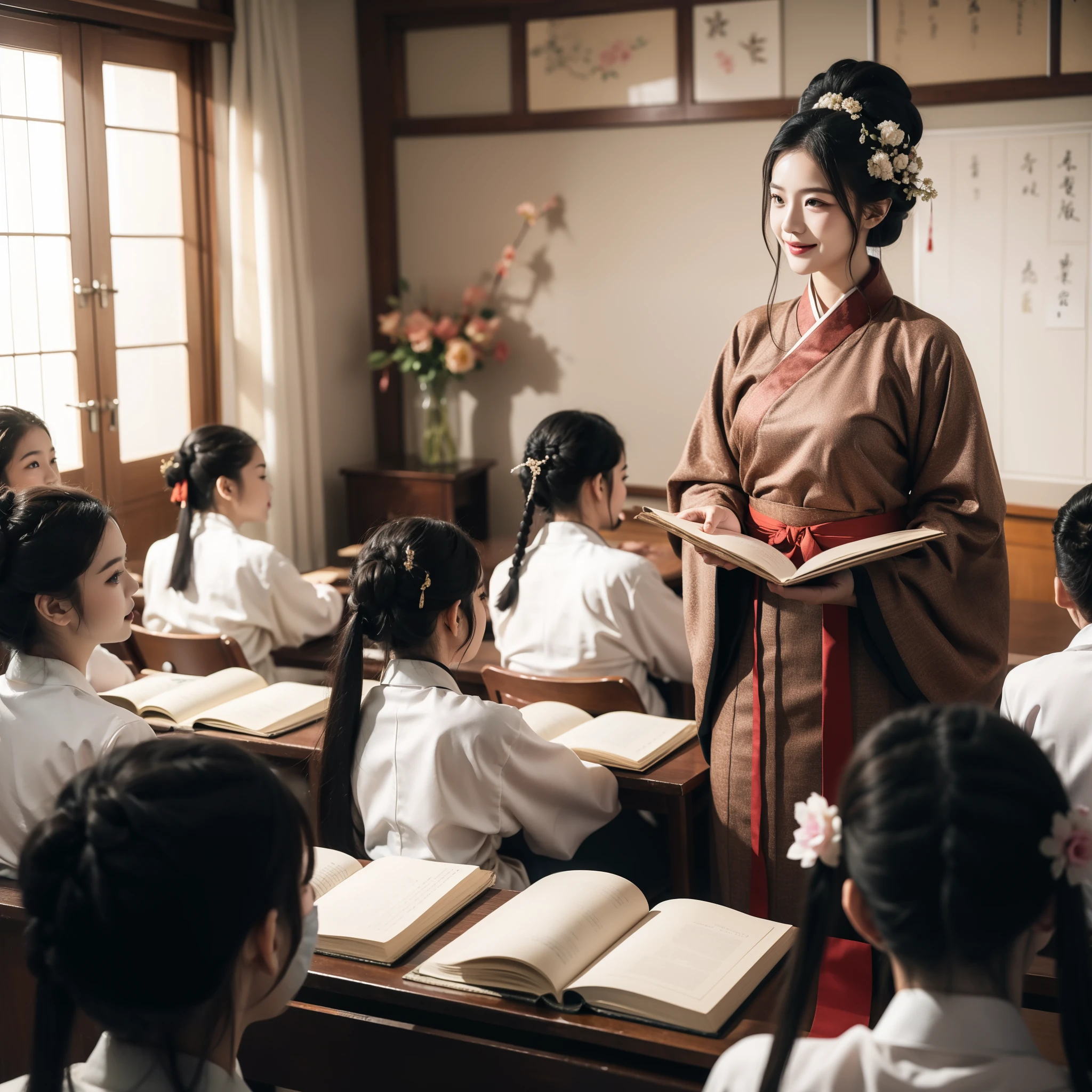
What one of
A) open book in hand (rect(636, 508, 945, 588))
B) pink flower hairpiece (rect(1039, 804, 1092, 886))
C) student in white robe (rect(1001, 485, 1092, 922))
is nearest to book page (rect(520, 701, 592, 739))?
open book in hand (rect(636, 508, 945, 588))

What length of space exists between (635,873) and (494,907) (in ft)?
2.56

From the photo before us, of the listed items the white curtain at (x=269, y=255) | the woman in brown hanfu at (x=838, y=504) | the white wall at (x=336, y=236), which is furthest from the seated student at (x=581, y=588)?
the white wall at (x=336, y=236)

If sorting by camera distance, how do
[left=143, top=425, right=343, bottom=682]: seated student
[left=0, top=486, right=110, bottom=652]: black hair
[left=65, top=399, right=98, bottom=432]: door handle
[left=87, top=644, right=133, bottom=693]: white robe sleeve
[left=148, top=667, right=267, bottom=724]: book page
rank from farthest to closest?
1. [left=65, top=399, right=98, bottom=432]: door handle
2. [left=143, top=425, right=343, bottom=682]: seated student
3. [left=87, top=644, right=133, bottom=693]: white robe sleeve
4. [left=148, top=667, right=267, bottom=724]: book page
5. [left=0, top=486, right=110, bottom=652]: black hair

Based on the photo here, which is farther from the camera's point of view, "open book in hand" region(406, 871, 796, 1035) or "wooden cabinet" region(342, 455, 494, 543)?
"wooden cabinet" region(342, 455, 494, 543)

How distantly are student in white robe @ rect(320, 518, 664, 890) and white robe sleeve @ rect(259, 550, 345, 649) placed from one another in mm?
1212

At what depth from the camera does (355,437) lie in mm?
5234

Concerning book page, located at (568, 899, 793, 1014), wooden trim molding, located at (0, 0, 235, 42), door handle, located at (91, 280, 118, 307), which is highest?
wooden trim molding, located at (0, 0, 235, 42)

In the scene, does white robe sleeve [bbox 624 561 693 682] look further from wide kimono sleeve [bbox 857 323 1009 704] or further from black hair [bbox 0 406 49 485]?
black hair [bbox 0 406 49 485]

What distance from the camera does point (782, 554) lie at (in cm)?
198

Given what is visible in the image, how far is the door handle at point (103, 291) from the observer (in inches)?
158

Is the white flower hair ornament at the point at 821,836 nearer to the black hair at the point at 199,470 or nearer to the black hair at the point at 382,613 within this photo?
the black hair at the point at 382,613

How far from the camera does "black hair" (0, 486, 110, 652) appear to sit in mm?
1846

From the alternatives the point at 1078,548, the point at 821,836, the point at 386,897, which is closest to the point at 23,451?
the point at 386,897

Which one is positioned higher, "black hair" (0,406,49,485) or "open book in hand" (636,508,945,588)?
"black hair" (0,406,49,485)
